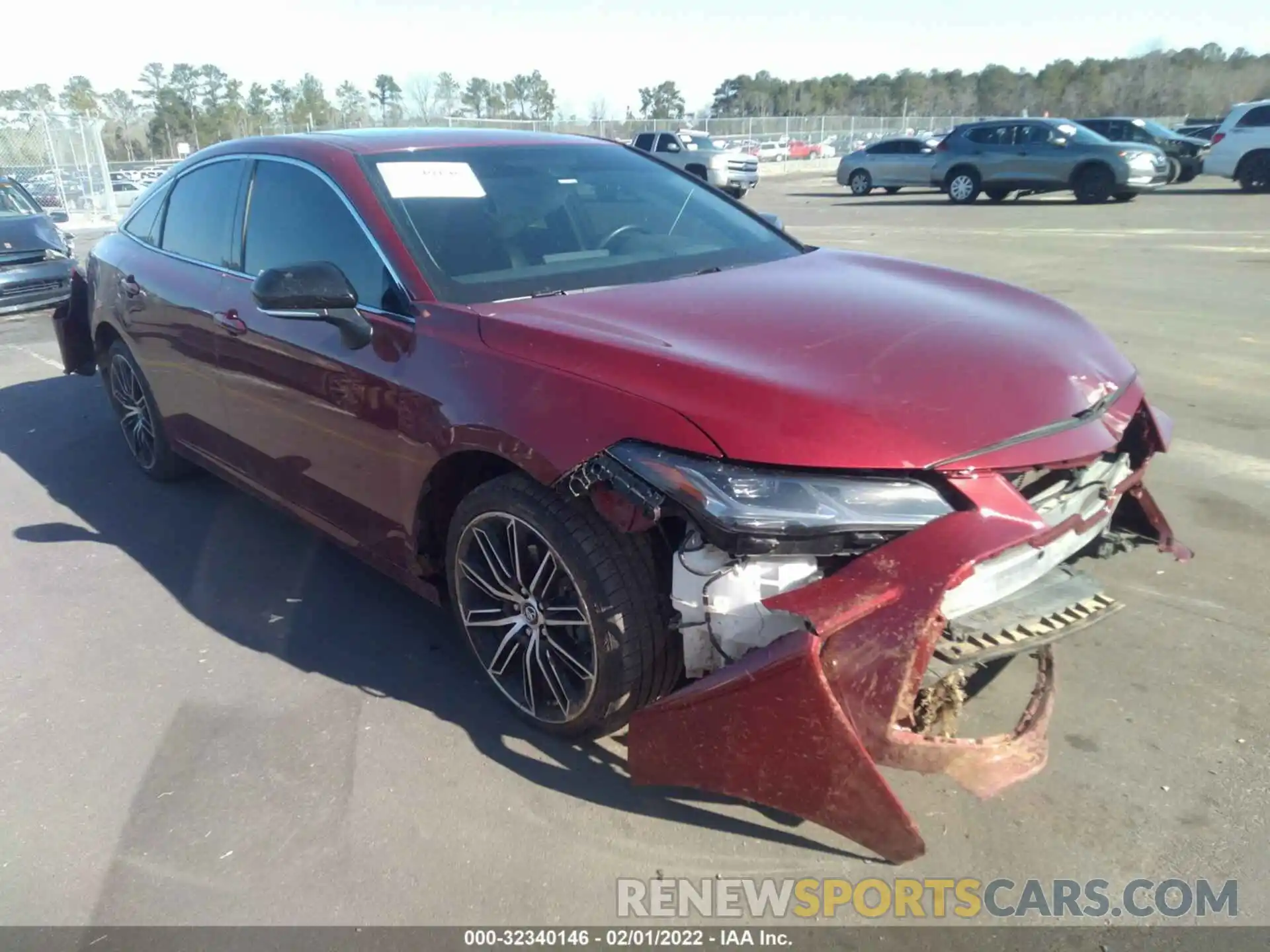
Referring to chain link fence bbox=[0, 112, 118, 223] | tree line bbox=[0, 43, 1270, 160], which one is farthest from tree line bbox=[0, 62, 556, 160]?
chain link fence bbox=[0, 112, 118, 223]

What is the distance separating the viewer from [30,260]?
35.6 feet

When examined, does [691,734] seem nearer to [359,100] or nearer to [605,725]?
[605,725]

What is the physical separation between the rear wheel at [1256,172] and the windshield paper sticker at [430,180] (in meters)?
22.3

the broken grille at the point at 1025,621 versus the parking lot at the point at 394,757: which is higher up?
the broken grille at the point at 1025,621

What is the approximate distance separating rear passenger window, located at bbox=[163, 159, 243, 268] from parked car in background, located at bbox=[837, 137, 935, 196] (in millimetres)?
22128

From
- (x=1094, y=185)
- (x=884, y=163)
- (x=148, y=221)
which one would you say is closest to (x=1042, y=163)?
(x=1094, y=185)

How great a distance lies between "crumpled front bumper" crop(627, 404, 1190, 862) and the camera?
7.14 ft

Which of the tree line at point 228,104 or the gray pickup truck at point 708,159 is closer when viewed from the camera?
the gray pickup truck at point 708,159

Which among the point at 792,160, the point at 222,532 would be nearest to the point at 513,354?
the point at 222,532

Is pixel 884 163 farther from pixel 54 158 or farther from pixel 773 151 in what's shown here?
pixel 773 151

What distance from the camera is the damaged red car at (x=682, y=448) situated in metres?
2.25

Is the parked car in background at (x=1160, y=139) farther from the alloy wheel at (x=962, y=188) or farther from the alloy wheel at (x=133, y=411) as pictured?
the alloy wheel at (x=133, y=411)

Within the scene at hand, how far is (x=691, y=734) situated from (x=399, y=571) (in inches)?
57.1

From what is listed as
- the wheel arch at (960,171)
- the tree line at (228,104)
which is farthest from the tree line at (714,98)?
the wheel arch at (960,171)
